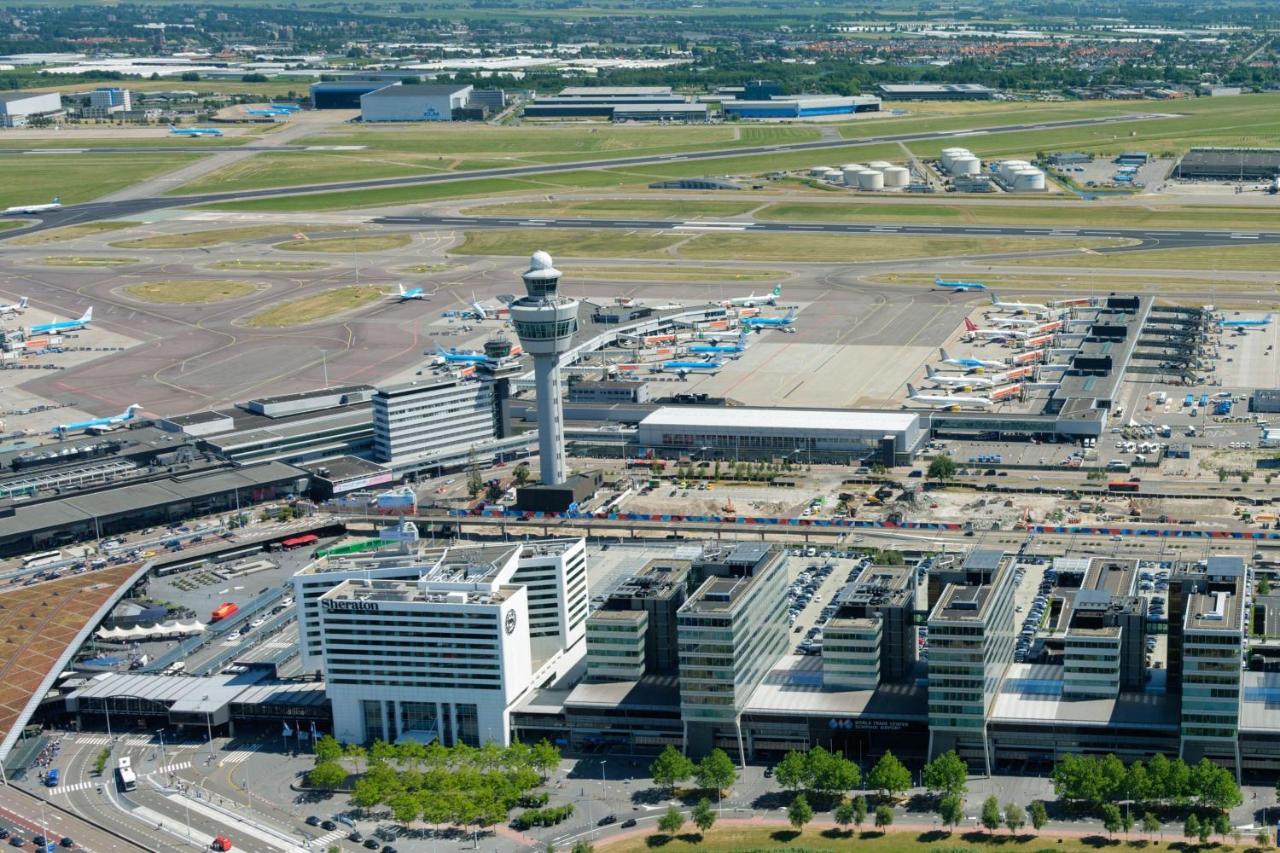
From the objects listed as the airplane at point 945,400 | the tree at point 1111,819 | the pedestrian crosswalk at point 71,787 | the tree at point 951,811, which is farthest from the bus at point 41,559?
the tree at point 1111,819

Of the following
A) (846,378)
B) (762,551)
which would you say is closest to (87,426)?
(846,378)

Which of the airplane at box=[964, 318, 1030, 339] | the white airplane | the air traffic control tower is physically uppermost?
the air traffic control tower

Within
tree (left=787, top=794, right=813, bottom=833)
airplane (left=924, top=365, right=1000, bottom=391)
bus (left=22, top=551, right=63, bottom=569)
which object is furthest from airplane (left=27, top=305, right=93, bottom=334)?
tree (left=787, top=794, right=813, bottom=833)

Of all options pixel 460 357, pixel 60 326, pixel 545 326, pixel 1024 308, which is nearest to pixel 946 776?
pixel 545 326

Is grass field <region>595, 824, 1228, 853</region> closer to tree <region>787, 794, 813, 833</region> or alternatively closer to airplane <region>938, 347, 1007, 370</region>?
tree <region>787, 794, 813, 833</region>

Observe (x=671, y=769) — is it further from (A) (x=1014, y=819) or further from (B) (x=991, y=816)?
(A) (x=1014, y=819)

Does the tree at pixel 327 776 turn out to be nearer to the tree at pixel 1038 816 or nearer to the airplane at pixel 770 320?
the tree at pixel 1038 816
